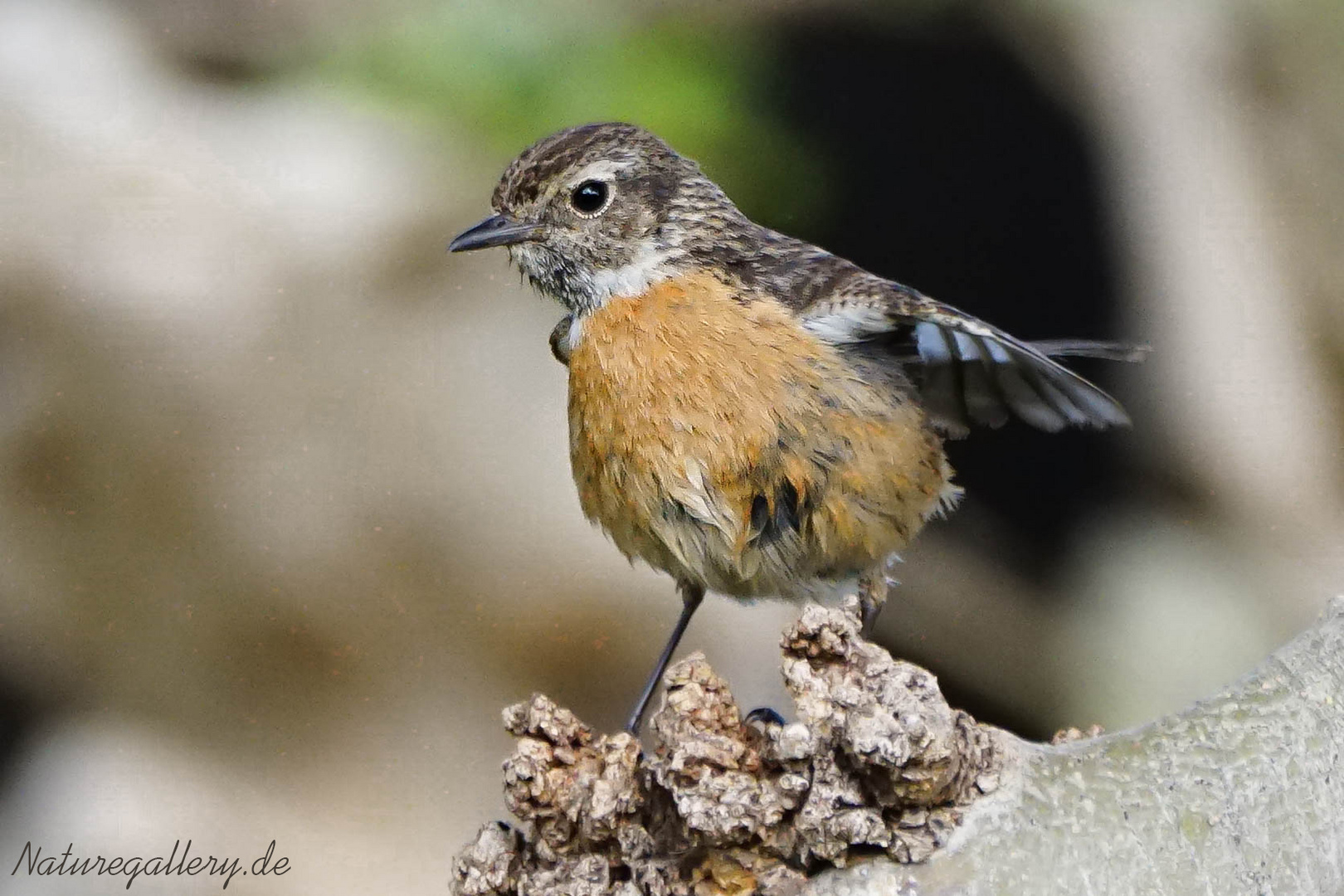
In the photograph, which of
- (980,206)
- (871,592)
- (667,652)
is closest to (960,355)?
(871,592)

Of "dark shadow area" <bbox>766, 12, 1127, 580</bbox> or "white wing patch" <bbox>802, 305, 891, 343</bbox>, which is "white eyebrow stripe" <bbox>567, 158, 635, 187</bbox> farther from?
"dark shadow area" <bbox>766, 12, 1127, 580</bbox>

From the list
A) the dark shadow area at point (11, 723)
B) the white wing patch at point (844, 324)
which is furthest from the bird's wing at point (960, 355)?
the dark shadow area at point (11, 723)

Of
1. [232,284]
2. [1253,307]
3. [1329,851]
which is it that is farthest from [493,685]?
[1253,307]

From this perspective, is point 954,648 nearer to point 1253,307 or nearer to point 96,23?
point 1253,307

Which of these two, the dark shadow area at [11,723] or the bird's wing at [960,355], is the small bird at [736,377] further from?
the dark shadow area at [11,723]

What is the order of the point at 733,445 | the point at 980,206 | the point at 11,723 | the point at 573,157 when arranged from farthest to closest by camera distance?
1. the point at 980,206
2. the point at 11,723
3. the point at 573,157
4. the point at 733,445

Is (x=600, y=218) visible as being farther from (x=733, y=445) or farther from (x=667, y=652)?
(x=667, y=652)
